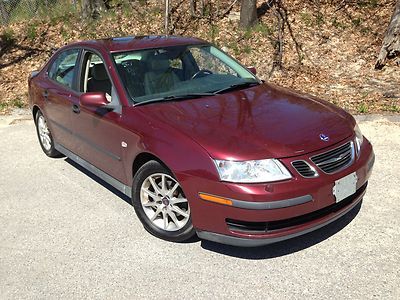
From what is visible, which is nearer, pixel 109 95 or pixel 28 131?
pixel 109 95

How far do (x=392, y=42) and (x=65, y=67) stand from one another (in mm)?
6322

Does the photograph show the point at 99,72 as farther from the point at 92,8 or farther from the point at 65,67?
the point at 92,8

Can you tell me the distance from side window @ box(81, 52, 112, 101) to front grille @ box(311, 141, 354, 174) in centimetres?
200

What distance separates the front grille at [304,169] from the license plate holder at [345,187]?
0.21 m

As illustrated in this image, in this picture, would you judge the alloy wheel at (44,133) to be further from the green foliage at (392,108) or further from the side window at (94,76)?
the green foliage at (392,108)

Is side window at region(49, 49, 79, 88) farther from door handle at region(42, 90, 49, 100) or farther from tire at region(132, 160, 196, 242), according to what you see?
tire at region(132, 160, 196, 242)

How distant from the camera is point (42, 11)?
12.7 meters

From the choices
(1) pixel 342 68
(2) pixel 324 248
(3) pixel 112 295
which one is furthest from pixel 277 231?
(1) pixel 342 68

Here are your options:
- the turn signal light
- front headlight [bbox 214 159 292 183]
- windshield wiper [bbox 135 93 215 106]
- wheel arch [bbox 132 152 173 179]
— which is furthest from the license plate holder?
windshield wiper [bbox 135 93 215 106]

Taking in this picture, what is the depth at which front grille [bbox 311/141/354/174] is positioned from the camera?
298 centimetres

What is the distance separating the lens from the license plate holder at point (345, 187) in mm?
3005

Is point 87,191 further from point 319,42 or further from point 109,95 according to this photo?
point 319,42

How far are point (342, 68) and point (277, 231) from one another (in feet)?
22.2

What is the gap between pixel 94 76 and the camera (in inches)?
168
